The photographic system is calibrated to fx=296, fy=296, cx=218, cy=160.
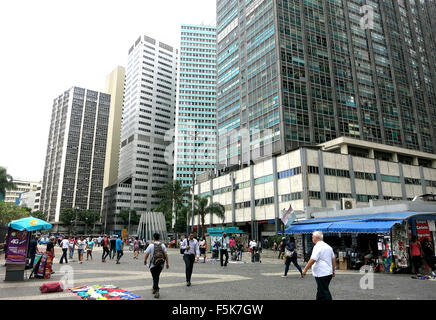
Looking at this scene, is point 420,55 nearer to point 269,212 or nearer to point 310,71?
point 310,71

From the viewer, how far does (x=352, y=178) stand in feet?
160

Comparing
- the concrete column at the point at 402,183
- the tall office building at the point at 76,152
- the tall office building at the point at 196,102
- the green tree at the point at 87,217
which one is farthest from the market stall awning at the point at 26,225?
the tall office building at the point at 76,152

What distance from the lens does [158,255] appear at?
8.65m

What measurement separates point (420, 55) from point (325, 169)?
2331 inches

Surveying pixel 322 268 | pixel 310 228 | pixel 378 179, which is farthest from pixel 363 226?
pixel 378 179

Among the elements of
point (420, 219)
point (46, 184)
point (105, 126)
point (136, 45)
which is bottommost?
point (420, 219)

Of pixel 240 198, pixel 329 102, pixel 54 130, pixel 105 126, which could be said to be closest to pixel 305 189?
pixel 240 198

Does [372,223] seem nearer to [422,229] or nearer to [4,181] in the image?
[422,229]

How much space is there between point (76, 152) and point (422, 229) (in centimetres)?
16002

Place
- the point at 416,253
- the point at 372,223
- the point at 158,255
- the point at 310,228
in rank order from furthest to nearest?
the point at 310,228 → the point at 372,223 → the point at 416,253 → the point at 158,255

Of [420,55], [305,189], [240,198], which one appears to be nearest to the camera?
[305,189]

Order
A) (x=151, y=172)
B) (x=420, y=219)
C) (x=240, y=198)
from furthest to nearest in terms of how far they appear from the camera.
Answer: (x=151, y=172), (x=240, y=198), (x=420, y=219)

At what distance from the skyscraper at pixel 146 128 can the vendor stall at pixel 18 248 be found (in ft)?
406

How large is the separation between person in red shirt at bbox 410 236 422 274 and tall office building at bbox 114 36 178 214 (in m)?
128
